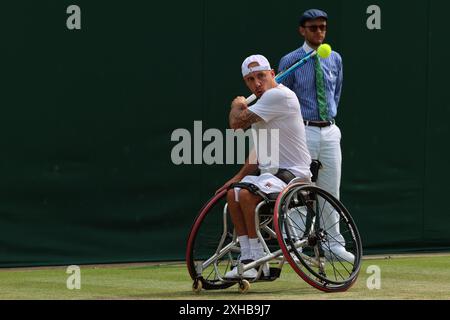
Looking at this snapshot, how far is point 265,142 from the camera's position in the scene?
7098 mm

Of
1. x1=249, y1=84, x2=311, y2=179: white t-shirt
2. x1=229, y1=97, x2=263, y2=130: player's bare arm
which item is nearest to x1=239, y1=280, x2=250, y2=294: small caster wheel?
x1=249, y1=84, x2=311, y2=179: white t-shirt

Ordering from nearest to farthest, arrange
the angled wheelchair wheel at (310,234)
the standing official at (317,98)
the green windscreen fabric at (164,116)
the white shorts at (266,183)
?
the angled wheelchair wheel at (310,234) < the white shorts at (266,183) < the standing official at (317,98) < the green windscreen fabric at (164,116)

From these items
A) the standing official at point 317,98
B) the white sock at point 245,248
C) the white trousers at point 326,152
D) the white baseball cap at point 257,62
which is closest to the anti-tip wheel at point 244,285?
the white sock at point 245,248

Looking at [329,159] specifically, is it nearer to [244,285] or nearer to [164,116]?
[164,116]

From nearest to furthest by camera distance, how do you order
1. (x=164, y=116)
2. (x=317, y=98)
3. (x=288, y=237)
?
(x=288, y=237) < (x=317, y=98) < (x=164, y=116)

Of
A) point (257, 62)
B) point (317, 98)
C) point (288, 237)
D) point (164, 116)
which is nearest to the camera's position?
point (288, 237)

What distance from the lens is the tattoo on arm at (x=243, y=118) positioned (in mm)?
7027

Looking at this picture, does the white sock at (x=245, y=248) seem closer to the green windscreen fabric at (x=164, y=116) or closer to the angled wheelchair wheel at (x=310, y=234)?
the angled wheelchair wheel at (x=310, y=234)

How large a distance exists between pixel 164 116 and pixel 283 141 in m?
2.57

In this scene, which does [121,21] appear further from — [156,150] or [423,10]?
[423,10]

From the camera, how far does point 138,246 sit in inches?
375

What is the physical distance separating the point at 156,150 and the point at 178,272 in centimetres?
117

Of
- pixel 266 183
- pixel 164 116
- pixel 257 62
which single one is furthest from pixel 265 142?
pixel 164 116

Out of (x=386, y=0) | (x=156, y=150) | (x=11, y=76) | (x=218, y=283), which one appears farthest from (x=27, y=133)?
(x=386, y=0)
